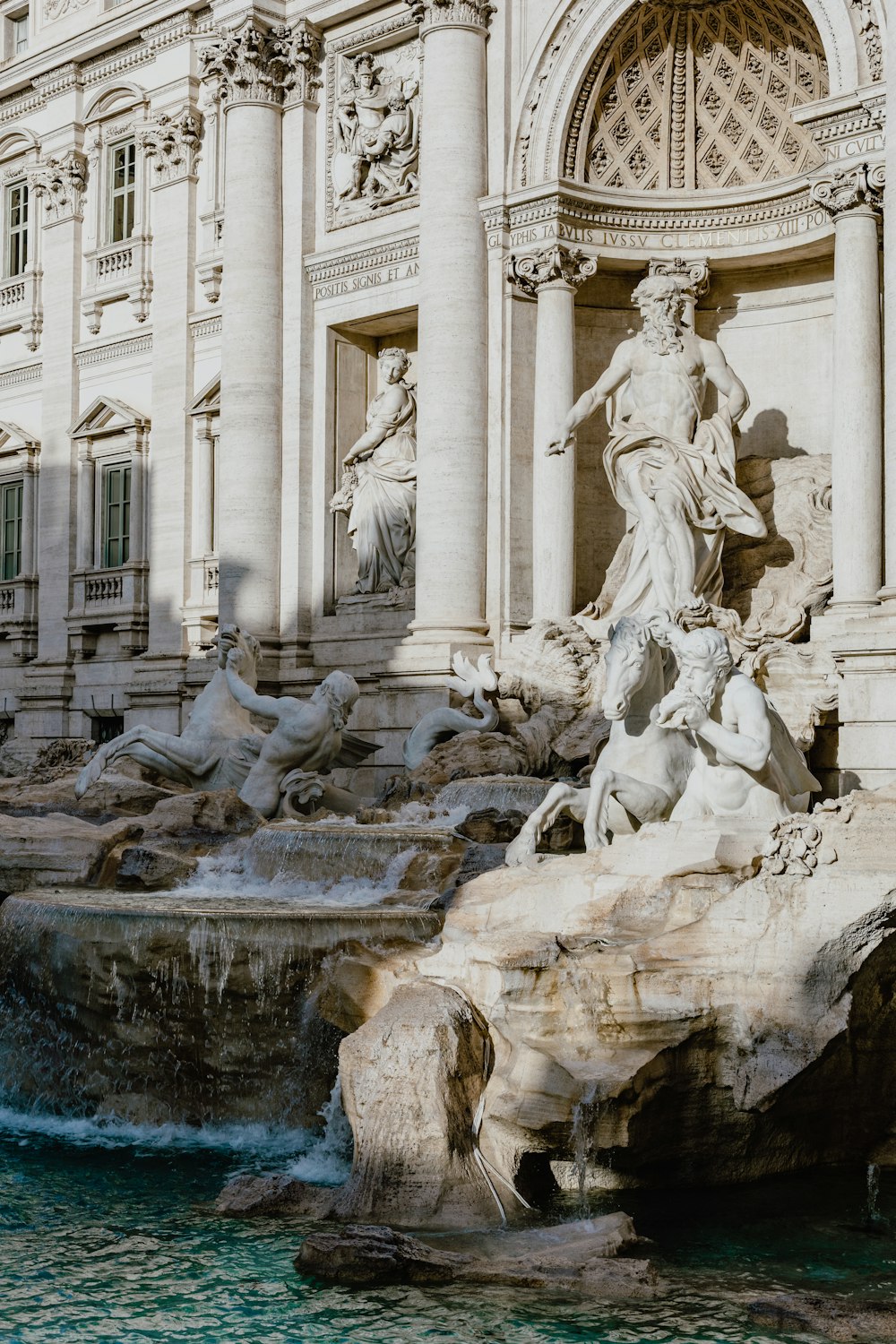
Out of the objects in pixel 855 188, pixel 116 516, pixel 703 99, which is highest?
pixel 703 99

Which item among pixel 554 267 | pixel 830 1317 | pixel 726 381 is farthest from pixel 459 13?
pixel 830 1317

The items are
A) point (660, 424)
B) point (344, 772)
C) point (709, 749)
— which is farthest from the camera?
point (344, 772)

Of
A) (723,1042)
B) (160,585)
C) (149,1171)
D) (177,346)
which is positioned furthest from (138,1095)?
(177,346)

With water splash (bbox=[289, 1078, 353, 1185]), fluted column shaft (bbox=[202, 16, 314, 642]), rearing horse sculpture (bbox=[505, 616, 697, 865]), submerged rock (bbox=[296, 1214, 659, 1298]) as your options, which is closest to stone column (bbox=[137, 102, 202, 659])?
fluted column shaft (bbox=[202, 16, 314, 642])

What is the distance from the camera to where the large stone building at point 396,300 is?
17.0 meters

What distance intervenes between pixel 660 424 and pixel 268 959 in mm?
8196

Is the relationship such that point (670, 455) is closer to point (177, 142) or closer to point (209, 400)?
point (209, 400)

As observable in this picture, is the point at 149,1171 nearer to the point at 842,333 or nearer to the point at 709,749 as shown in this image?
the point at 709,749

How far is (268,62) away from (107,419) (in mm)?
5616

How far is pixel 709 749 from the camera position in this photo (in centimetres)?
1023

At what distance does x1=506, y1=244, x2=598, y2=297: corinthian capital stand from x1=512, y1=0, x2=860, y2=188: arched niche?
753mm

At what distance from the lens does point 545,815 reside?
1097 centimetres

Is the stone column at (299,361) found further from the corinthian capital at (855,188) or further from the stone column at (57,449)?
the corinthian capital at (855,188)

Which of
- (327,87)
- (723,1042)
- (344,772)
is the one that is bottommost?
(723,1042)
